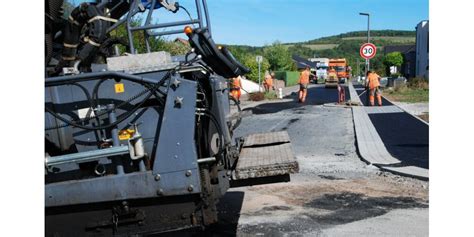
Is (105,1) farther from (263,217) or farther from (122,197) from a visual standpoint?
(263,217)

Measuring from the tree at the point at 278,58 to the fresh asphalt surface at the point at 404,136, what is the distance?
187 feet

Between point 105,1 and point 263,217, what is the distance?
293 cm

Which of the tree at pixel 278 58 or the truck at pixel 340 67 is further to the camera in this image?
the tree at pixel 278 58

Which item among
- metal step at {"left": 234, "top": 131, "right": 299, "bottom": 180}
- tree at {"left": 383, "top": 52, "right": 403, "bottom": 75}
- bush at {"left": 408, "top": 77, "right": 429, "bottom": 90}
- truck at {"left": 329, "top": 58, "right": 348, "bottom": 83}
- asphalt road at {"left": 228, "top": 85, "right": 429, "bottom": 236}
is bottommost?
asphalt road at {"left": 228, "top": 85, "right": 429, "bottom": 236}

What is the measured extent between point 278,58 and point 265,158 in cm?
7073

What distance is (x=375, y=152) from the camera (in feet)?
34.6

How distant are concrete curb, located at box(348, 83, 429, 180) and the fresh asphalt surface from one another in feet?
0.49

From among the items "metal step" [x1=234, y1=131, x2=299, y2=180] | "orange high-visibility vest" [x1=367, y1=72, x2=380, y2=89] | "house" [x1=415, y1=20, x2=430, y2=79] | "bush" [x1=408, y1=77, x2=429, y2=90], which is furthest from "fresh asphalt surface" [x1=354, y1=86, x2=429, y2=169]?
"house" [x1=415, y1=20, x2=430, y2=79]

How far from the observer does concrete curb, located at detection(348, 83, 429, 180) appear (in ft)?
27.7

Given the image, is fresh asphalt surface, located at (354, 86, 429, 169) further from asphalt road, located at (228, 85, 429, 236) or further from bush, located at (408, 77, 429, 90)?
bush, located at (408, 77, 429, 90)

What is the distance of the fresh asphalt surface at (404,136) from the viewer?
989 centimetres

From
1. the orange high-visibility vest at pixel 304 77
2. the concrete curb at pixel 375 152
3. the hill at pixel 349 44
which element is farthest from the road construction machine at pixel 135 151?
the hill at pixel 349 44

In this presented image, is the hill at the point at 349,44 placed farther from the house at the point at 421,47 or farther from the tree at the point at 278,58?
the house at the point at 421,47

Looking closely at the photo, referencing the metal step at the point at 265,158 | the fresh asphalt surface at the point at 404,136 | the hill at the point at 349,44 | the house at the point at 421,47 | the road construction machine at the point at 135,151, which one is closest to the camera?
the road construction machine at the point at 135,151
